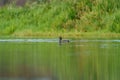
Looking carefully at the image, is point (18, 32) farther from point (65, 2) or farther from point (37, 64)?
point (37, 64)

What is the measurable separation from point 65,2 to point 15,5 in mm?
17231

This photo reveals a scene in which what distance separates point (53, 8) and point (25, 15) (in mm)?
7131

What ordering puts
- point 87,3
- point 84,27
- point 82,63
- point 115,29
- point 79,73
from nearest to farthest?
point 79,73, point 82,63, point 115,29, point 84,27, point 87,3

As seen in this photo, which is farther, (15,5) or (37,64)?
(15,5)

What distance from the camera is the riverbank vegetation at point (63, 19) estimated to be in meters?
112

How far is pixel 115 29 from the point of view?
347 ft

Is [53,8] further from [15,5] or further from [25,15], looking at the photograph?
[15,5]

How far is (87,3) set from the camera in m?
126

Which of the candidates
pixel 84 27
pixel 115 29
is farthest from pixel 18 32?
pixel 115 29

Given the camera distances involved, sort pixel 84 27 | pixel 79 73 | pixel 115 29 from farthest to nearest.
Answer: pixel 84 27, pixel 115 29, pixel 79 73

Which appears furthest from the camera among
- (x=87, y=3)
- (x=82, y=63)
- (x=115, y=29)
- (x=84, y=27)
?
(x=87, y=3)

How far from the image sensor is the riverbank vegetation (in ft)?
366

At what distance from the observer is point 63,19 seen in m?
121

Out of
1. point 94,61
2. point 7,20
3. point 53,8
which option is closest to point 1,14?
point 7,20
